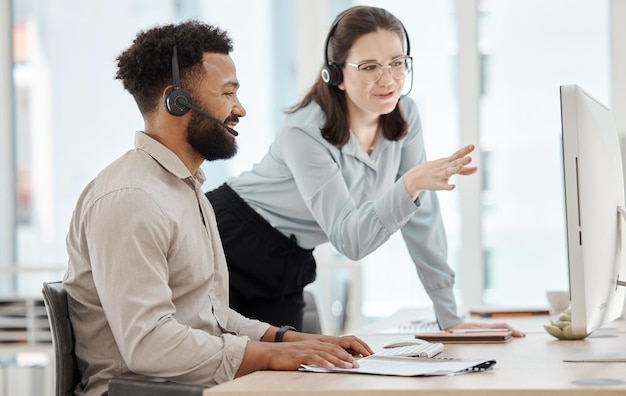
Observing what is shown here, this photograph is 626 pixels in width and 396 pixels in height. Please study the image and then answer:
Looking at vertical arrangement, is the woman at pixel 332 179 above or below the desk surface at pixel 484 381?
above

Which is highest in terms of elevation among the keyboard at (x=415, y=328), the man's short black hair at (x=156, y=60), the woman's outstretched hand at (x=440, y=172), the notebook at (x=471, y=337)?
the man's short black hair at (x=156, y=60)

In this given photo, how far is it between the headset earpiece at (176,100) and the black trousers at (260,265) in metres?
0.61

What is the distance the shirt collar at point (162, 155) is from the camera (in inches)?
60.7

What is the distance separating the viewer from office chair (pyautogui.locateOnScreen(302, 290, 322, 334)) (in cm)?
229

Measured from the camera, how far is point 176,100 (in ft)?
5.12

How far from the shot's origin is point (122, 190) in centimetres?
139

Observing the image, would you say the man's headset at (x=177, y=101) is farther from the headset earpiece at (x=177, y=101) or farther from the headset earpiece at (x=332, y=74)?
the headset earpiece at (x=332, y=74)

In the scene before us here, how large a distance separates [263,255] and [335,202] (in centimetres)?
30

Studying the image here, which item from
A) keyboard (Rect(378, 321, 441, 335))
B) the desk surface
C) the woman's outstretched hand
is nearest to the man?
the desk surface

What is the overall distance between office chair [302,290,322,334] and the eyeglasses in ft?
2.09

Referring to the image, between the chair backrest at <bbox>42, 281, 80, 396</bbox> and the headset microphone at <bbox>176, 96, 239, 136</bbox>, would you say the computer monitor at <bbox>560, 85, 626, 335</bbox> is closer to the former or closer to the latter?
the headset microphone at <bbox>176, 96, 239, 136</bbox>

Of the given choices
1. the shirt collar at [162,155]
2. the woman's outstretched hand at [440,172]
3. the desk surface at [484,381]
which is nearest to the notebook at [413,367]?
the desk surface at [484,381]

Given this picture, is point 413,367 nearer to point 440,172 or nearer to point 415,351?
point 415,351

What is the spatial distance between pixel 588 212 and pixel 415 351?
1.24 feet
